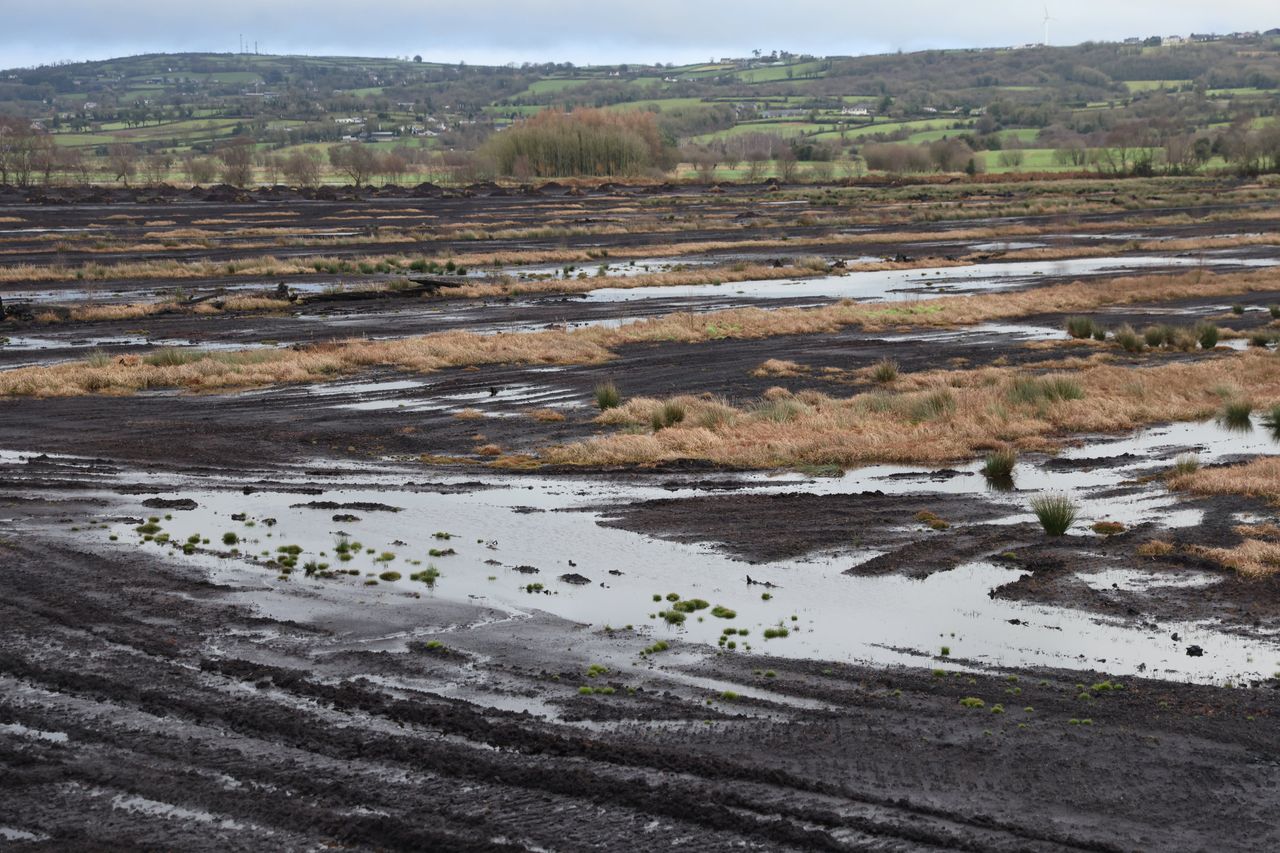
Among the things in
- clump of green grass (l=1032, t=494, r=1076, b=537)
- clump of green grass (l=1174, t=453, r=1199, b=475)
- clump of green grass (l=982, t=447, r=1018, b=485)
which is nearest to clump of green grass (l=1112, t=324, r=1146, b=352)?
clump of green grass (l=1174, t=453, r=1199, b=475)

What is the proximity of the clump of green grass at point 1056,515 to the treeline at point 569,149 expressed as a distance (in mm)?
153395

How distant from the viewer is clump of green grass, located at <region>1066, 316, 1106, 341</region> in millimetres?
38969

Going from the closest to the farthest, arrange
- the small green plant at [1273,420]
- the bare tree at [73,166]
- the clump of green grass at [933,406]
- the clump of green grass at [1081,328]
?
the small green plant at [1273,420]
the clump of green grass at [933,406]
the clump of green grass at [1081,328]
the bare tree at [73,166]

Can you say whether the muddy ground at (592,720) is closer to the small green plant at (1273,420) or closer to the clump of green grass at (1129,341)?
the small green plant at (1273,420)

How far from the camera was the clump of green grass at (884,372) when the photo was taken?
101ft

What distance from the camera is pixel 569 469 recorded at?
891 inches

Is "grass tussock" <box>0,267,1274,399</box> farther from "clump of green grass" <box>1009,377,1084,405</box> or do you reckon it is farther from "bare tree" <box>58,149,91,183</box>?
"bare tree" <box>58,149,91,183</box>

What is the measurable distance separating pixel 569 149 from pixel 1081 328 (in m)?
136

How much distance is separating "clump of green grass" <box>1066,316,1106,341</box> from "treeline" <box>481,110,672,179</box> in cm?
13294

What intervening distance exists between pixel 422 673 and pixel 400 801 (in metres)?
3.00

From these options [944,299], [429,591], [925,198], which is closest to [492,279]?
[944,299]

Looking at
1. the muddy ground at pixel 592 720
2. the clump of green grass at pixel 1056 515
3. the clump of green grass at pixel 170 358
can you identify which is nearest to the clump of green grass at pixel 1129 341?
the muddy ground at pixel 592 720

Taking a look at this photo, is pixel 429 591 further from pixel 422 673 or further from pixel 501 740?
pixel 501 740

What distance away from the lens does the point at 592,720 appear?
11.0 m
